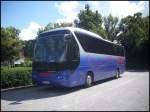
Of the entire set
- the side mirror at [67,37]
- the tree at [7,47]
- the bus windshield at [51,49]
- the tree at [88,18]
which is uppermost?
the tree at [88,18]

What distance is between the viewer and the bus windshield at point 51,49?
42.6ft

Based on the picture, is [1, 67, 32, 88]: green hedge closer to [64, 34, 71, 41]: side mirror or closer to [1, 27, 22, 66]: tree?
[64, 34, 71, 41]: side mirror

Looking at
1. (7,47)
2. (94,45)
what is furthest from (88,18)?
(94,45)

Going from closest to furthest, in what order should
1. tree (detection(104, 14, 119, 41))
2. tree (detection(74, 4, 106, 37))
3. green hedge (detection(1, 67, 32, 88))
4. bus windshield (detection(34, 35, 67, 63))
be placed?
bus windshield (detection(34, 35, 67, 63))
green hedge (detection(1, 67, 32, 88))
tree (detection(74, 4, 106, 37))
tree (detection(104, 14, 119, 41))

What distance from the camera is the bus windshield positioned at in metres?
13.0

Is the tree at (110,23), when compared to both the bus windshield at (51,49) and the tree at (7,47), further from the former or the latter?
the bus windshield at (51,49)

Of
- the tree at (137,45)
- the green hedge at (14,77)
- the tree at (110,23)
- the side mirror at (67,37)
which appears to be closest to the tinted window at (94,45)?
the side mirror at (67,37)

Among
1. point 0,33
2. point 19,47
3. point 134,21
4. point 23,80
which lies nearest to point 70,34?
point 23,80

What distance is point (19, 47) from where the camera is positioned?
143 feet

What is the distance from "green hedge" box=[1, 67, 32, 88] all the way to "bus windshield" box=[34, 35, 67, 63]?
208cm

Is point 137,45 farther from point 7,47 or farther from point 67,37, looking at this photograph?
point 67,37

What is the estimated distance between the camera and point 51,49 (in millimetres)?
13297

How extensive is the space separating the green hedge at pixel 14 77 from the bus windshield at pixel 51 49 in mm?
2081

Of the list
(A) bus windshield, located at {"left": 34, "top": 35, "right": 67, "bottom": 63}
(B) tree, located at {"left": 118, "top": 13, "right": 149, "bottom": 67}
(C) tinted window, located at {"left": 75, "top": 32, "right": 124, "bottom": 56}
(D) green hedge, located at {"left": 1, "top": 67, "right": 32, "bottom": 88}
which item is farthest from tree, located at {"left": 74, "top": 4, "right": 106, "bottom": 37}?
(A) bus windshield, located at {"left": 34, "top": 35, "right": 67, "bottom": 63}
